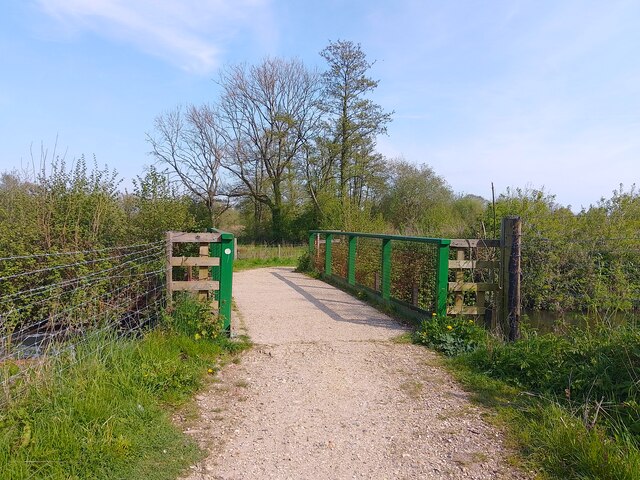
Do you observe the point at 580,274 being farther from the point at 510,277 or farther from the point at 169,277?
the point at 169,277

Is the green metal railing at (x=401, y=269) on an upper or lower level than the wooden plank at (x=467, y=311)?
upper

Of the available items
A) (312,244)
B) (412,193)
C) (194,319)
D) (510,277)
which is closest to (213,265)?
(194,319)

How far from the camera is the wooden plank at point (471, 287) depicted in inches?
259

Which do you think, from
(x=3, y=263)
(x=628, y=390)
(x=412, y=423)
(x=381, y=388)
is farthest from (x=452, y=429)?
(x=3, y=263)

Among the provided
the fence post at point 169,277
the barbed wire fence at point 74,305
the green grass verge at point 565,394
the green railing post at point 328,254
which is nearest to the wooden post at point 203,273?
the fence post at point 169,277

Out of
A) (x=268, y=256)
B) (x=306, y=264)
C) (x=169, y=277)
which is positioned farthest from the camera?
(x=268, y=256)

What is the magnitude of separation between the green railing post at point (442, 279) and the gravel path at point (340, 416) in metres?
0.73

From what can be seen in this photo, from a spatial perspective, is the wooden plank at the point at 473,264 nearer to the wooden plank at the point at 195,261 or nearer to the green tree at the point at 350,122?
the wooden plank at the point at 195,261

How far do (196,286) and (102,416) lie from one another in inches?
104

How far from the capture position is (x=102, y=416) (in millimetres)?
3441

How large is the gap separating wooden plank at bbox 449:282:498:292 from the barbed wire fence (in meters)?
3.86

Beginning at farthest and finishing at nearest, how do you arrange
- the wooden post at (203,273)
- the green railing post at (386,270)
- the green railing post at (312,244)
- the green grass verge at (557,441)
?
the green railing post at (312,244), the green railing post at (386,270), the wooden post at (203,273), the green grass verge at (557,441)

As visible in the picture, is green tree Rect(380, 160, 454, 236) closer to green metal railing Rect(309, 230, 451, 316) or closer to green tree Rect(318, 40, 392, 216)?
green tree Rect(318, 40, 392, 216)

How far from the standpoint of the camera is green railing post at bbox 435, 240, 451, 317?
653 centimetres
